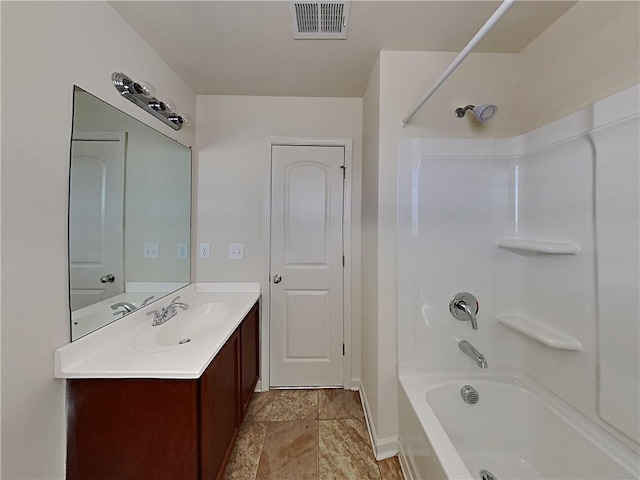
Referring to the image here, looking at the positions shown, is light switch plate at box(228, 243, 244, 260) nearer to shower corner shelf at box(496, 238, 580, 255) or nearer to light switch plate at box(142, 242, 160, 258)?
light switch plate at box(142, 242, 160, 258)

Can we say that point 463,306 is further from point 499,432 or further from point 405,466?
point 405,466

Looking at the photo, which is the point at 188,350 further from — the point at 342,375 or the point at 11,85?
the point at 342,375

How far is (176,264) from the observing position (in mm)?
1889

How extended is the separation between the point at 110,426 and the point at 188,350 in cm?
37

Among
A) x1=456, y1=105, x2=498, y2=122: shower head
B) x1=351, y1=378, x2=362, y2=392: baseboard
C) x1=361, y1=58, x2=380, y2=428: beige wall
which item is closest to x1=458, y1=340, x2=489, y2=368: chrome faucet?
x1=361, y1=58, x2=380, y2=428: beige wall

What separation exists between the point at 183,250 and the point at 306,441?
5.04 feet

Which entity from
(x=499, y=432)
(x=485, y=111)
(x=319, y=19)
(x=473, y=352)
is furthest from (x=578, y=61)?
(x=499, y=432)

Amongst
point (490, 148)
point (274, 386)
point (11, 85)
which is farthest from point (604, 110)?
point (274, 386)

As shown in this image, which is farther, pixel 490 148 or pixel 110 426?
pixel 490 148

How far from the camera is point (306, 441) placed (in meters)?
1.69

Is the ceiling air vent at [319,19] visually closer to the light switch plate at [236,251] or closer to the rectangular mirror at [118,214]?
the rectangular mirror at [118,214]

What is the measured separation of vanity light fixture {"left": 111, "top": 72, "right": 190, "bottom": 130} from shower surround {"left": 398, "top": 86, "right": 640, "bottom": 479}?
1.40 metres

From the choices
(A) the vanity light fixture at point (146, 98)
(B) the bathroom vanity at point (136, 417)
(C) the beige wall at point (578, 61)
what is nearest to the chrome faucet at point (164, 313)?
(B) the bathroom vanity at point (136, 417)

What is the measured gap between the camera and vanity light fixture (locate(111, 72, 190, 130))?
129 cm
